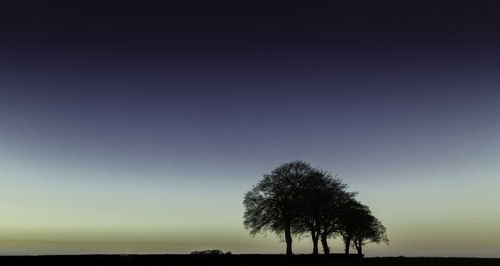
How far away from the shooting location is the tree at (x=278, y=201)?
214 feet

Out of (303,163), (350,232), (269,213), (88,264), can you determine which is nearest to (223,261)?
(88,264)

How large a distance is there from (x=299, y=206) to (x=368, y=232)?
2275 centimetres

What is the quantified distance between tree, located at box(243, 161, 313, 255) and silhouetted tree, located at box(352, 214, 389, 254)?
14529 millimetres

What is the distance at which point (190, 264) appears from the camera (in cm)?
3656

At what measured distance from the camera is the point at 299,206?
64438 mm

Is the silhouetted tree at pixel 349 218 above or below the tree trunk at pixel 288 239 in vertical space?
above

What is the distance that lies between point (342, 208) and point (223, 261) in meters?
33.3

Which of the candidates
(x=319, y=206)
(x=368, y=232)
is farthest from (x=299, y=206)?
(x=368, y=232)

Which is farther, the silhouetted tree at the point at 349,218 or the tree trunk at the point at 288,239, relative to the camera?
the silhouetted tree at the point at 349,218

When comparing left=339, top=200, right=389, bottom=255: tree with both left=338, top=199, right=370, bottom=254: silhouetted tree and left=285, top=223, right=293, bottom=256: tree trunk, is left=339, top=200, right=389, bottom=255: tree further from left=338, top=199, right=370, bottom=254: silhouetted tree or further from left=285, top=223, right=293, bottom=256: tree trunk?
left=285, top=223, right=293, bottom=256: tree trunk

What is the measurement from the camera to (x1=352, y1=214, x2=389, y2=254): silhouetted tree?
248ft

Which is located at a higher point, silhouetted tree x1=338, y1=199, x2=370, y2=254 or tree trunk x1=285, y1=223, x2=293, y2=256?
silhouetted tree x1=338, y1=199, x2=370, y2=254

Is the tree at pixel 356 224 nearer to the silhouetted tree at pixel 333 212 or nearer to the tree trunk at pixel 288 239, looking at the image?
the silhouetted tree at pixel 333 212

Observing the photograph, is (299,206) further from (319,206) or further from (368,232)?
(368,232)
